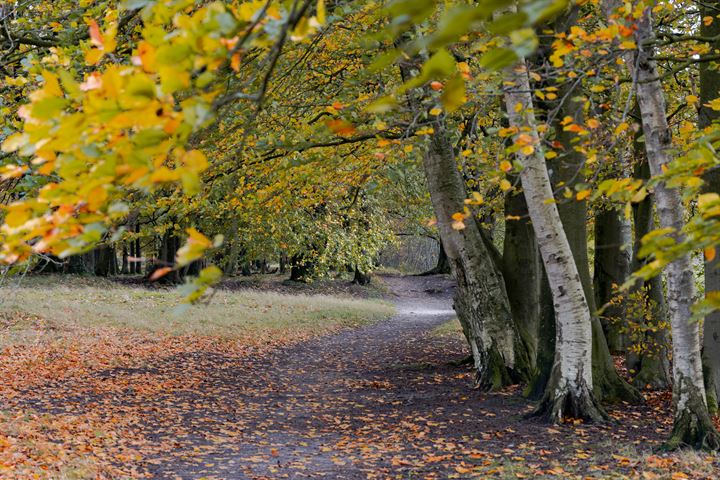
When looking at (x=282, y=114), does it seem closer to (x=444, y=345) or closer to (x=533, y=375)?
(x=533, y=375)

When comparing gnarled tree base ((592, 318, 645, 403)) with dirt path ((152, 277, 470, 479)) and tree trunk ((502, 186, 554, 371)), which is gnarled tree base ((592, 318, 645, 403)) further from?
dirt path ((152, 277, 470, 479))

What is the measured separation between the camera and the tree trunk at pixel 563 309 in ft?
23.0

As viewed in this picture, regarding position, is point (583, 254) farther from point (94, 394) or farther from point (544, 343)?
point (94, 394)

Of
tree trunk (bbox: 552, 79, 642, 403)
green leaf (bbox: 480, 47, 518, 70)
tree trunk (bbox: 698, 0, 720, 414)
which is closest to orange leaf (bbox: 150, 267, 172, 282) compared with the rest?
green leaf (bbox: 480, 47, 518, 70)

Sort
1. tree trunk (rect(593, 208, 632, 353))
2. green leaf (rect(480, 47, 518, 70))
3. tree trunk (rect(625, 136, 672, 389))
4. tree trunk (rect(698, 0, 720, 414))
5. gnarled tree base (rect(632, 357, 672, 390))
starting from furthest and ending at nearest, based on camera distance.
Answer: tree trunk (rect(593, 208, 632, 353)), gnarled tree base (rect(632, 357, 672, 390)), tree trunk (rect(625, 136, 672, 389)), tree trunk (rect(698, 0, 720, 414)), green leaf (rect(480, 47, 518, 70))

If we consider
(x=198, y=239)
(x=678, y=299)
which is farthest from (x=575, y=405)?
(x=198, y=239)

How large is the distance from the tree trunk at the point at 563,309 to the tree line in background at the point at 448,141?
2 cm

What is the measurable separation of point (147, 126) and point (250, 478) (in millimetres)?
5012

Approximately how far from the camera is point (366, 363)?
1330 centimetres

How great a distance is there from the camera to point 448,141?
910 cm

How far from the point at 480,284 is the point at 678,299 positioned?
3.70 m

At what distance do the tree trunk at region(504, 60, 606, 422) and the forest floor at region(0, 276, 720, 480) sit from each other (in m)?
0.30

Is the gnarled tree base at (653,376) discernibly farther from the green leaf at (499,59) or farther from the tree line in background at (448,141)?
the green leaf at (499,59)

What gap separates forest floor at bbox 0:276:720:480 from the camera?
593 centimetres
